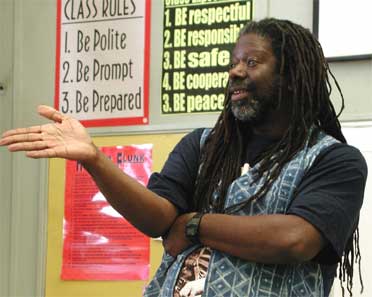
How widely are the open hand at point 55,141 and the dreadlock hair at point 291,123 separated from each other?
0.35 meters

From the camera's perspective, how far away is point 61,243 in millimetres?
3410

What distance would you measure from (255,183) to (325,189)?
0.52 feet

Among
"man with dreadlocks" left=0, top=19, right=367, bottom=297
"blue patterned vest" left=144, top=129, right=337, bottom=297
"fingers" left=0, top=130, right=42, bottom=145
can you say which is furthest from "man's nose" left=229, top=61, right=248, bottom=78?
"fingers" left=0, top=130, right=42, bottom=145

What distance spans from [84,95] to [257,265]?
1845 millimetres

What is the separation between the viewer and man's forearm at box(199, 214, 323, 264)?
171 cm

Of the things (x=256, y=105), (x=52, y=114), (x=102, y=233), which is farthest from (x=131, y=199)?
(x=102, y=233)

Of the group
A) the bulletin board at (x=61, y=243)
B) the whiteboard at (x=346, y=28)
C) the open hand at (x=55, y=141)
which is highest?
the whiteboard at (x=346, y=28)

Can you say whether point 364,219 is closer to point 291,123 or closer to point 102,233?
point 291,123

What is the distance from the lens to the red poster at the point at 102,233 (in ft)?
10.7

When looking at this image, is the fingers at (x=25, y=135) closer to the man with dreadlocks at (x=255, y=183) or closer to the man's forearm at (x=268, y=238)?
the man with dreadlocks at (x=255, y=183)

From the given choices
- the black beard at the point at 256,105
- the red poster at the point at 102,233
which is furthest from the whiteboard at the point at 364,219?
the black beard at the point at 256,105

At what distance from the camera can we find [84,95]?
3434 mm

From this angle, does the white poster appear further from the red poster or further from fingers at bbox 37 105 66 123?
fingers at bbox 37 105 66 123

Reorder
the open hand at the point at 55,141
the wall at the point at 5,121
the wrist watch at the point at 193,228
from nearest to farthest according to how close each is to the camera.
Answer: the open hand at the point at 55,141
the wrist watch at the point at 193,228
the wall at the point at 5,121
